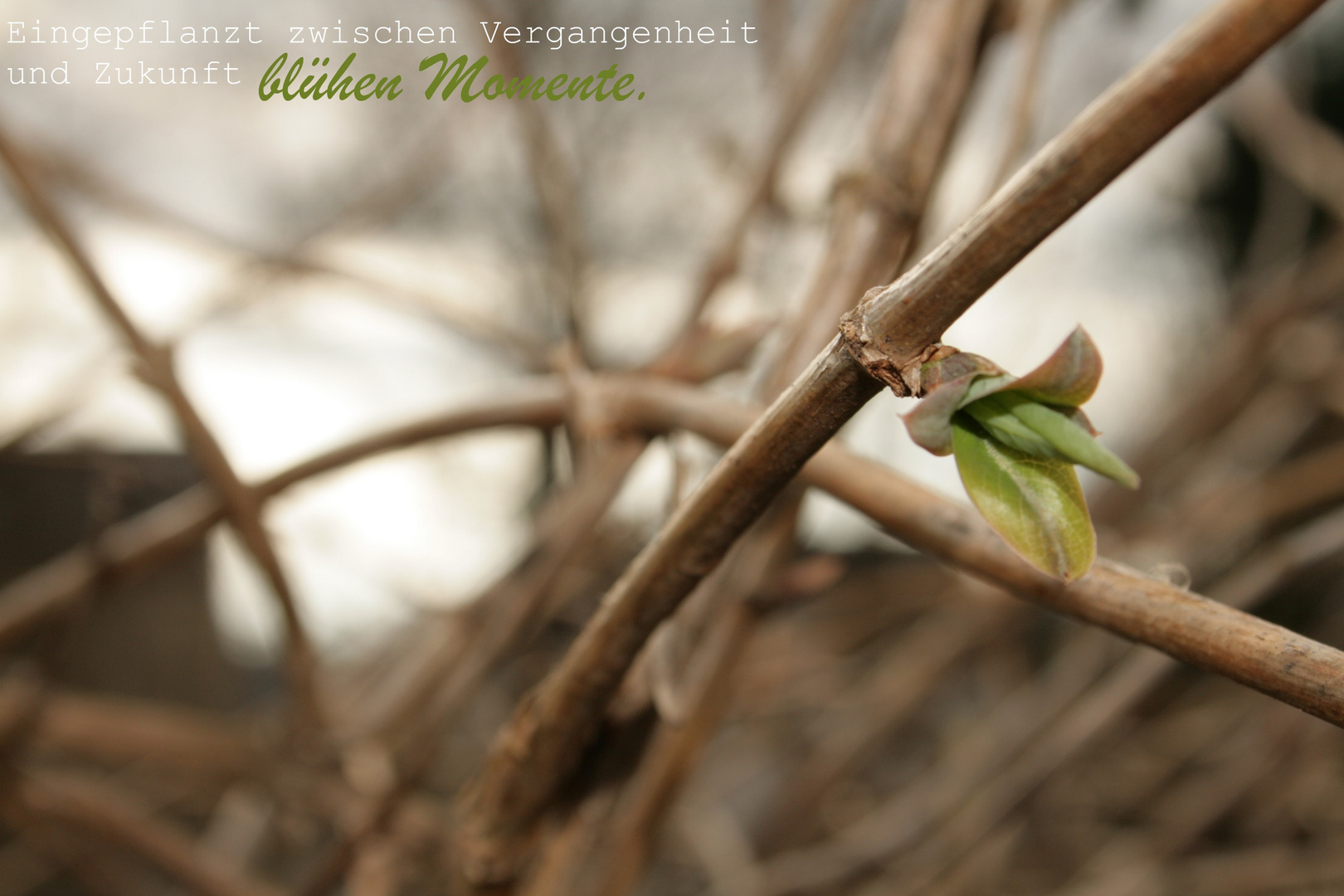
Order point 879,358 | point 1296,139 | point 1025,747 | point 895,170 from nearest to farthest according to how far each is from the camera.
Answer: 1. point 879,358
2. point 895,170
3. point 1025,747
4. point 1296,139

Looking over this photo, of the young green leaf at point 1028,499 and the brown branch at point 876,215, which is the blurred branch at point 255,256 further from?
the young green leaf at point 1028,499

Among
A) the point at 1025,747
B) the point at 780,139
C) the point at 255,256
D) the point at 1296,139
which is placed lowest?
the point at 1025,747

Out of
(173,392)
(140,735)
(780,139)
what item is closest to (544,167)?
(780,139)

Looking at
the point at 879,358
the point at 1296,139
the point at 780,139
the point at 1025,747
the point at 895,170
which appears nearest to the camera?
the point at 879,358

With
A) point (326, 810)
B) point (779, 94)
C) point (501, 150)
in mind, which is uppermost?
point (501, 150)

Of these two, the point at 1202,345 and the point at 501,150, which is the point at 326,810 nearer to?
the point at 501,150

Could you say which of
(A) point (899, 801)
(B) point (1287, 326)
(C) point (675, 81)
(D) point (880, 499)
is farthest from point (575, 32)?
(D) point (880, 499)

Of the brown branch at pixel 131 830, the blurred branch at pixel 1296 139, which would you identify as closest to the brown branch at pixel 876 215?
the brown branch at pixel 131 830

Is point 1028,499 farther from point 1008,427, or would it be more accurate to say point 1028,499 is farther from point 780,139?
point 780,139

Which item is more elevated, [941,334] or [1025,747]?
[941,334]
